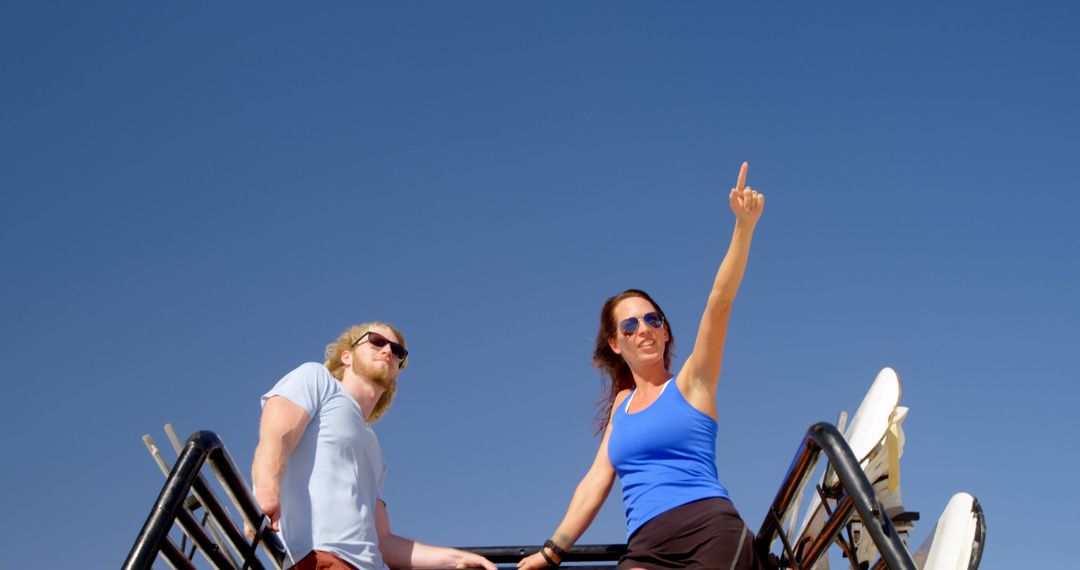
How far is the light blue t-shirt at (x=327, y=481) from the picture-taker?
3666mm

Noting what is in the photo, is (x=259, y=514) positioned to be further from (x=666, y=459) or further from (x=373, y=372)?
(x=666, y=459)

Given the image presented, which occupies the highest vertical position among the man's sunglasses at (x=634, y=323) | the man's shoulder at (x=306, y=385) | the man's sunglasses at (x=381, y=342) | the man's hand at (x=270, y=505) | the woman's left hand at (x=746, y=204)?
the woman's left hand at (x=746, y=204)

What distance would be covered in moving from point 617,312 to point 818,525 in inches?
55.7

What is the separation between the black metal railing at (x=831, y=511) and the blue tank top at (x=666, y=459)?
0.91ft

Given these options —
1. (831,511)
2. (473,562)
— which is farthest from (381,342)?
(831,511)

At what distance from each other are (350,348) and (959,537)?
8.89ft

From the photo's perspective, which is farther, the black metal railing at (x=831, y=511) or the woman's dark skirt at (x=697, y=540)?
the woman's dark skirt at (x=697, y=540)

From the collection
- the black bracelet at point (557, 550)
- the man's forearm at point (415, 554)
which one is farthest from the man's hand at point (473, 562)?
the black bracelet at point (557, 550)

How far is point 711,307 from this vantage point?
399cm

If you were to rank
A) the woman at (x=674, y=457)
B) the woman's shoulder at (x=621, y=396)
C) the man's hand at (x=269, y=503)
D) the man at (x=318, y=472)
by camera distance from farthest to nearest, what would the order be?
the woman's shoulder at (x=621, y=396)
the woman at (x=674, y=457)
the man at (x=318, y=472)
the man's hand at (x=269, y=503)

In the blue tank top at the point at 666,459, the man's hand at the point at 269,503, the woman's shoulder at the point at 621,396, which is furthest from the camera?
the woman's shoulder at the point at 621,396

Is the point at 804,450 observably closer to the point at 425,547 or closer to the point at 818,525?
the point at 818,525

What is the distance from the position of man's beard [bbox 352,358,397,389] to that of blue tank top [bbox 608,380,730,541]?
108 cm

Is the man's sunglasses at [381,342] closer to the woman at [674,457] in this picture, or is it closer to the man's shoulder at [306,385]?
the man's shoulder at [306,385]
